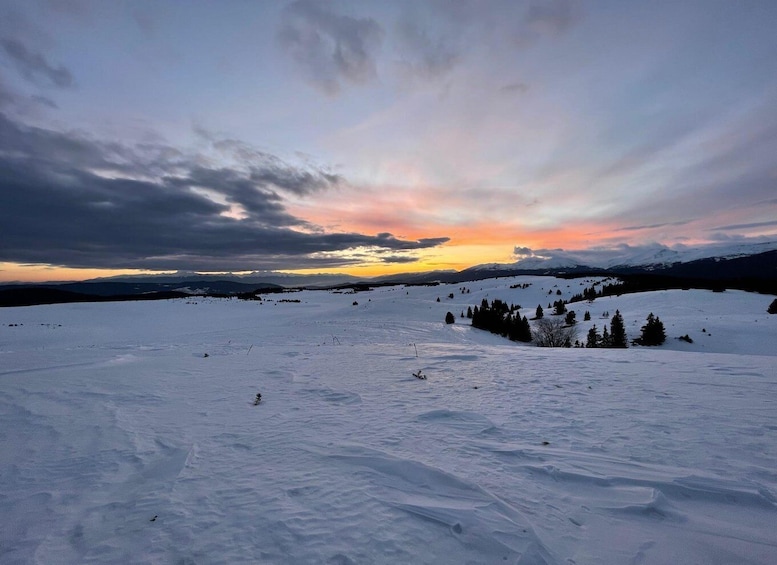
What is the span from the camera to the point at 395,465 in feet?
19.0

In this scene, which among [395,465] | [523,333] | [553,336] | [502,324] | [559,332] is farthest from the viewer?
[559,332]

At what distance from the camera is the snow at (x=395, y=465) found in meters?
3.95

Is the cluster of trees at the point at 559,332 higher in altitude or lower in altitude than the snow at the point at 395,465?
lower

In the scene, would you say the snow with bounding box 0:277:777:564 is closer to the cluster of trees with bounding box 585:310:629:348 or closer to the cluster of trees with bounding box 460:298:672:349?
the cluster of trees with bounding box 585:310:629:348

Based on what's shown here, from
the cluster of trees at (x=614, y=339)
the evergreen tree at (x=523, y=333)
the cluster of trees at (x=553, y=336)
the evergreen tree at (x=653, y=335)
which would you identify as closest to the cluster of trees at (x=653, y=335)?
the evergreen tree at (x=653, y=335)

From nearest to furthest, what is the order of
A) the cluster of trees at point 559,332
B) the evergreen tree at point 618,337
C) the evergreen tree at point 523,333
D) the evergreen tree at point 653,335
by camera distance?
the evergreen tree at point 653,335 → the cluster of trees at point 559,332 → the evergreen tree at point 618,337 → the evergreen tree at point 523,333

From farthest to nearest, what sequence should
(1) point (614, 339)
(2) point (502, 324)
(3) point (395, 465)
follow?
(2) point (502, 324) < (1) point (614, 339) < (3) point (395, 465)

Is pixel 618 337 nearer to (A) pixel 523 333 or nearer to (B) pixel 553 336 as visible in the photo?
(B) pixel 553 336

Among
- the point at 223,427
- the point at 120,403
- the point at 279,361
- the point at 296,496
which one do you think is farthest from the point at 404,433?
the point at 279,361

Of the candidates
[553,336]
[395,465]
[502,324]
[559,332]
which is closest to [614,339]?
[553,336]

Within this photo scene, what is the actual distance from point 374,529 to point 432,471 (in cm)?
163

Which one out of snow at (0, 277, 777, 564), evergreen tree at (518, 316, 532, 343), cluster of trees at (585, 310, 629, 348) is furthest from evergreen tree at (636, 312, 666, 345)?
snow at (0, 277, 777, 564)

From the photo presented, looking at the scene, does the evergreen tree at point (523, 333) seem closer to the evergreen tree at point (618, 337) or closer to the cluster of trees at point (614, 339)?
the cluster of trees at point (614, 339)

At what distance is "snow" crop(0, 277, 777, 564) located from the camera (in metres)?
3.95
